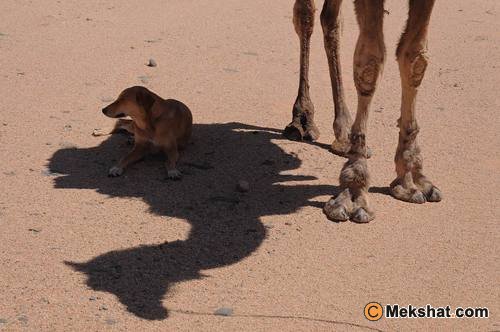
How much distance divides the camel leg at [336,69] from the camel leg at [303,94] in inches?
11.1

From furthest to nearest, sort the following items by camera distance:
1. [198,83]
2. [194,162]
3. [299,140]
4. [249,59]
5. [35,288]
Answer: [249,59], [198,83], [299,140], [194,162], [35,288]

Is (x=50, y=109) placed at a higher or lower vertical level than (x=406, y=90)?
lower

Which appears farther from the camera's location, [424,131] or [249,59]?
[249,59]

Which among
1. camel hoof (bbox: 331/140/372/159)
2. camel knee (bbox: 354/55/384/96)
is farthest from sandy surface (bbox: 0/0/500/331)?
camel knee (bbox: 354/55/384/96)

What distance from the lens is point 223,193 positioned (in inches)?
296

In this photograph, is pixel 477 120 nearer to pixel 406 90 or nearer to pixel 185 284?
pixel 406 90

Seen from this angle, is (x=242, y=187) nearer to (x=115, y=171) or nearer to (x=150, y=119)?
(x=115, y=171)

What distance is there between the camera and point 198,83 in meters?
10.1

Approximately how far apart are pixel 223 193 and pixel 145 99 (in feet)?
4.13

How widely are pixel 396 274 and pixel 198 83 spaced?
4408 mm

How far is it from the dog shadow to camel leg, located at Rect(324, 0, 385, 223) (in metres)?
0.37

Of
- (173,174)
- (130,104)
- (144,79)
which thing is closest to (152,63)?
(144,79)

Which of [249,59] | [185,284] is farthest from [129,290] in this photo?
[249,59]

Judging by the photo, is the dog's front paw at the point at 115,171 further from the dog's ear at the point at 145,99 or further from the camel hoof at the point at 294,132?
the camel hoof at the point at 294,132
